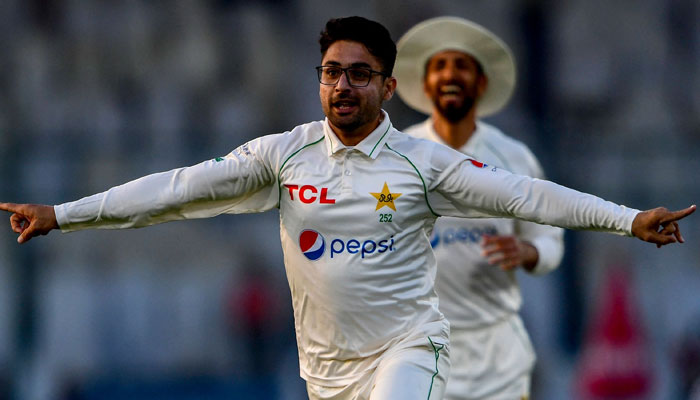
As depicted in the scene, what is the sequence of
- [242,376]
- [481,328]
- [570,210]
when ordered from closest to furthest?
[570,210] → [481,328] → [242,376]

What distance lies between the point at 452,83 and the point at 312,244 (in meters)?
2.17

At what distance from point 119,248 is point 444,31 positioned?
16.9ft

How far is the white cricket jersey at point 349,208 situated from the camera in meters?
4.92

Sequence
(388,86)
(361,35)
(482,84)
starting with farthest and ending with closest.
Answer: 1. (482,84)
2. (388,86)
3. (361,35)

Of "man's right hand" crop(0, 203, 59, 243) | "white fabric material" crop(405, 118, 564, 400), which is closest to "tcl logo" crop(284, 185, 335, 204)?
"man's right hand" crop(0, 203, 59, 243)

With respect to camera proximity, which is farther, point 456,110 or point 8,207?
point 456,110

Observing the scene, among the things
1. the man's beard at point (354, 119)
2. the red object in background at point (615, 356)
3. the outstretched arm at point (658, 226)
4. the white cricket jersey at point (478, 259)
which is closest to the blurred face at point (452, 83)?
the white cricket jersey at point (478, 259)

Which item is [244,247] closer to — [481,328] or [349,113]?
[481,328]

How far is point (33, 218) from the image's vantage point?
4852mm

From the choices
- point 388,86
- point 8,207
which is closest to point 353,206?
point 388,86

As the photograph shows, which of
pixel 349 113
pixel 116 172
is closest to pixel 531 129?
pixel 116 172

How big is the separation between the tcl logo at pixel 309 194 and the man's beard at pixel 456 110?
1.98 m

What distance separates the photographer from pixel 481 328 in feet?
21.7

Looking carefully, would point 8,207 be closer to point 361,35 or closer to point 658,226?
point 361,35
